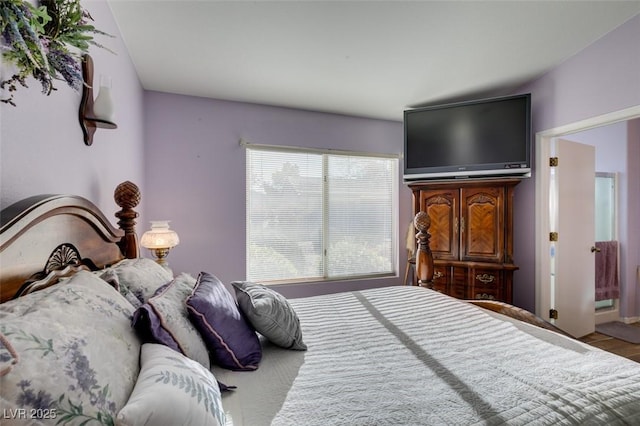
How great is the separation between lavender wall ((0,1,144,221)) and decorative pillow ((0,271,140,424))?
1.35 ft

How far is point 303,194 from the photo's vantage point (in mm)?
3504

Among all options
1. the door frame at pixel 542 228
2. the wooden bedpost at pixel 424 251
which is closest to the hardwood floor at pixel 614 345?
the door frame at pixel 542 228

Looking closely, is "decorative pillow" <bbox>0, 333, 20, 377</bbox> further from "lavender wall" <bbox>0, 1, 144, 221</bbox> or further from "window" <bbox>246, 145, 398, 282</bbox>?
"window" <bbox>246, 145, 398, 282</bbox>

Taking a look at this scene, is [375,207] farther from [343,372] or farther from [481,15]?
[343,372]

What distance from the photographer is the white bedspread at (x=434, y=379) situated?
822mm

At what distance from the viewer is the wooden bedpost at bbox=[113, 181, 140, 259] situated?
1678mm

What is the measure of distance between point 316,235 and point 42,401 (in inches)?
124

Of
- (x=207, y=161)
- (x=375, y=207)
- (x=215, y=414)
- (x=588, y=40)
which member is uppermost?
(x=588, y=40)

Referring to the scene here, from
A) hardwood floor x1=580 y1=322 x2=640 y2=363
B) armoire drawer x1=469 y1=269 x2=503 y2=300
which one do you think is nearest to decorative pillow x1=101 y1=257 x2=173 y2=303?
armoire drawer x1=469 y1=269 x2=503 y2=300

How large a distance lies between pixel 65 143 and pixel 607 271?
17.0 ft

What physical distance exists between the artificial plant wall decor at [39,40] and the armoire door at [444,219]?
10.2 feet

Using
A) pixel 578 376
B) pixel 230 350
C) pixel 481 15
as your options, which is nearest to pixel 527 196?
pixel 481 15

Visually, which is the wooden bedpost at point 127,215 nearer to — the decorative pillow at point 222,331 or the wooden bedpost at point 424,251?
the decorative pillow at point 222,331

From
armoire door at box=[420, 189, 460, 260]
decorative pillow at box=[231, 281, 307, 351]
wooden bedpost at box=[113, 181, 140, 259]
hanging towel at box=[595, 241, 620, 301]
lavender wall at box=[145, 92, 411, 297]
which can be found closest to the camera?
decorative pillow at box=[231, 281, 307, 351]
